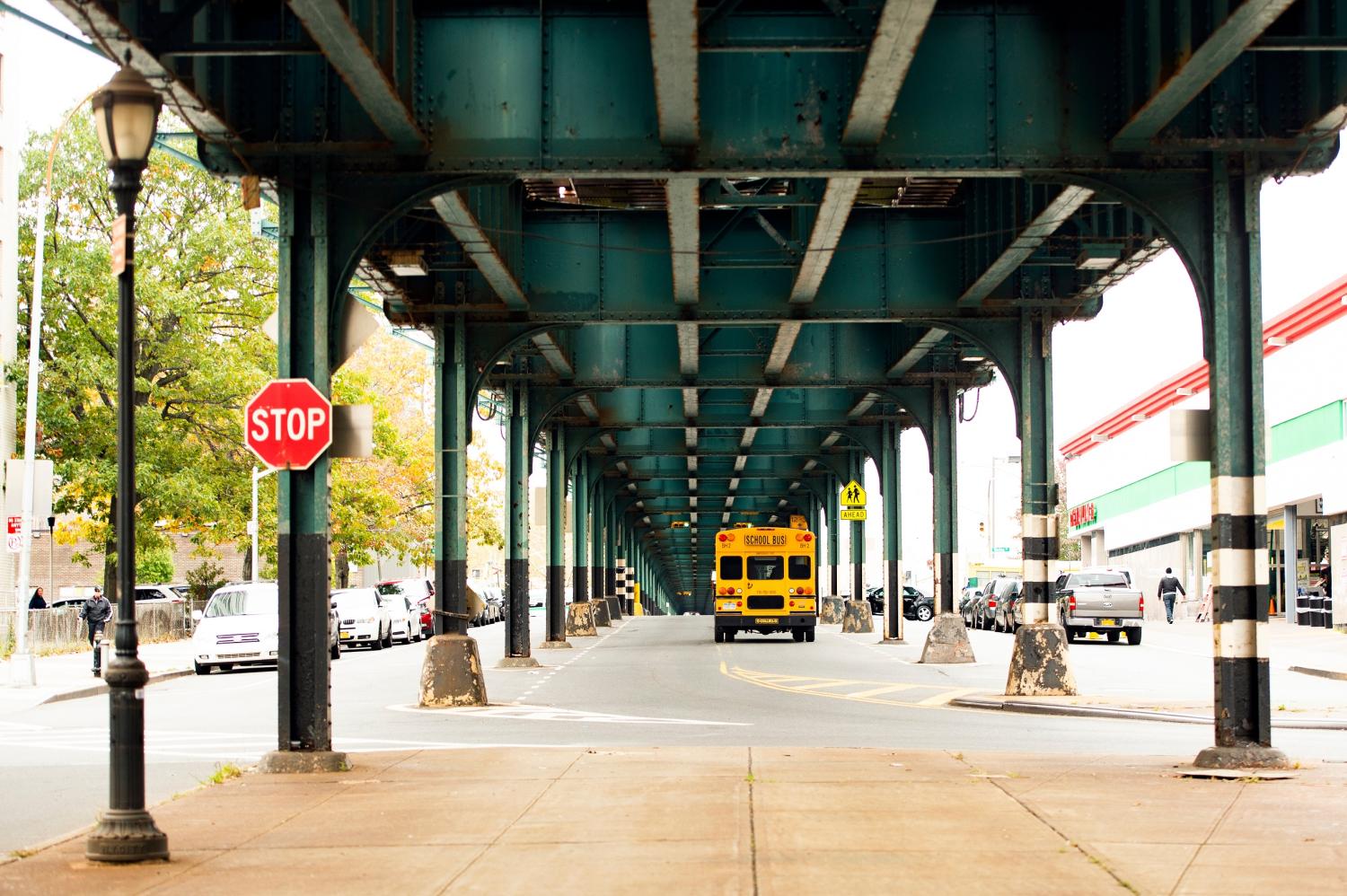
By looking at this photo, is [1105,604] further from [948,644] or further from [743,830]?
[743,830]

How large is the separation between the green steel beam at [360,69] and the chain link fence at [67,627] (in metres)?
25.3

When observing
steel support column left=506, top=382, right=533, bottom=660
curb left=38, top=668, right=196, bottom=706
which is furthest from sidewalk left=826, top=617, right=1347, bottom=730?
curb left=38, top=668, right=196, bottom=706

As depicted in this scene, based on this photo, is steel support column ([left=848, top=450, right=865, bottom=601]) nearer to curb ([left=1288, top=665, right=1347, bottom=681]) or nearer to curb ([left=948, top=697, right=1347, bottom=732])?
curb ([left=1288, top=665, right=1347, bottom=681])

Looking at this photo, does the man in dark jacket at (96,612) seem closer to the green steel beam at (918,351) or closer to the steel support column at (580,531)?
the green steel beam at (918,351)

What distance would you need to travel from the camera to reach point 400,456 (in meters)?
58.6

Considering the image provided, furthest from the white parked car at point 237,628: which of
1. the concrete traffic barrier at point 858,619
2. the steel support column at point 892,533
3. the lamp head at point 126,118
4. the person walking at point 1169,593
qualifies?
the person walking at point 1169,593

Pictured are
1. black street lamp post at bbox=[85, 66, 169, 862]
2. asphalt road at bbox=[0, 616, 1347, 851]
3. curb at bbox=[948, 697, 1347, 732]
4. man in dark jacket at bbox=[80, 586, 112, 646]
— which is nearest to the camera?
black street lamp post at bbox=[85, 66, 169, 862]

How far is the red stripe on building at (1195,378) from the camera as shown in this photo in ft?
166

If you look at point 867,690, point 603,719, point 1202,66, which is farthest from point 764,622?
point 1202,66

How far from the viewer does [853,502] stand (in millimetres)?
47062

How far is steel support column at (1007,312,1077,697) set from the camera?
2278 cm

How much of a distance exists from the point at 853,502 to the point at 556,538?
35.5 ft

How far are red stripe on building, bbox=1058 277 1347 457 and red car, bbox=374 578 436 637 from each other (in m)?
26.5

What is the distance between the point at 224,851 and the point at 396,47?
729 cm
